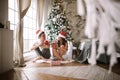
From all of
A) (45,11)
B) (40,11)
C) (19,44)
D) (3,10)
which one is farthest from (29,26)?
(3,10)

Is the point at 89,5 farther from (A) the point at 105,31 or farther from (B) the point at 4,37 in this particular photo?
(B) the point at 4,37

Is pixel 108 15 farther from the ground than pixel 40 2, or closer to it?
closer to it

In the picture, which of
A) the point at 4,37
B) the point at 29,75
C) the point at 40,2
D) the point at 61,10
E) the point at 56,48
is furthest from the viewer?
the point at 61,10

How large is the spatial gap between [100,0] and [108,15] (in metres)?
0.04

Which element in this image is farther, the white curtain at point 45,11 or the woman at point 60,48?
the white curtain at point 45,11

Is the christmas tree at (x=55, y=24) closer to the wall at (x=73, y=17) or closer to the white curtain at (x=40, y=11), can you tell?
the white curtain at (x=40, y=11)

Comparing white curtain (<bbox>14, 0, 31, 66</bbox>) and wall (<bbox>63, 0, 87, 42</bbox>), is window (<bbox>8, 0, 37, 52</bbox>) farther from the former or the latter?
wall (<bbox>63, 0, 87, 42</bbox>)


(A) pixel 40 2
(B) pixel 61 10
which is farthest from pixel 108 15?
(B) pixel 61 10

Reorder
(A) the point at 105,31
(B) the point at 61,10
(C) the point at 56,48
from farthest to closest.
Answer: (B) the point at 61,10, (C) the point at 56,48, (A) the point at 105,31

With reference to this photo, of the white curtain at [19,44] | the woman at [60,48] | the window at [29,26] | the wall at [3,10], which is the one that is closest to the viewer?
the wall at [3,10]

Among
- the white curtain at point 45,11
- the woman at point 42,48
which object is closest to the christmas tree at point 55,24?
the white curtain at point 45,11

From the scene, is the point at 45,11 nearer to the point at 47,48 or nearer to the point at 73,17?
the point at 73,17

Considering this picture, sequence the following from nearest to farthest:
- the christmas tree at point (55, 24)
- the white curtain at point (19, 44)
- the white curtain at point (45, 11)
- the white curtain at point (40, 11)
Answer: the white curtain at point (19, 44)
the white curtain at point (40, 11)
the christmas tree at point (55, 24)
the white curtain at point (45, 11)

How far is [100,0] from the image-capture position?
38 centimetres
